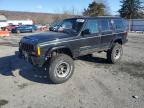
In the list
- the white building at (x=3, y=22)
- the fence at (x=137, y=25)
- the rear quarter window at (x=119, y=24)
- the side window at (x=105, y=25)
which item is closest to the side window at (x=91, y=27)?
the side window at (x=105, y=25)

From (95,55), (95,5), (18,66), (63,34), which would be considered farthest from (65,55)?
(95,5)

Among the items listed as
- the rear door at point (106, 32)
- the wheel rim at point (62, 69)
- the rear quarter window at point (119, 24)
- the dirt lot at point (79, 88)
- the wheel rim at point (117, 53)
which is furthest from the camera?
the wheel rim at point (117, 53)

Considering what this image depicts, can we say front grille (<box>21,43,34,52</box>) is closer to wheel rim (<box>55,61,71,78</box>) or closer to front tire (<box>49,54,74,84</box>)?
front tire (<box>49,54,74,84</box>)

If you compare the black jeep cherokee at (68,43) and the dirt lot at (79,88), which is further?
the black jeep cherokee at (68,43)

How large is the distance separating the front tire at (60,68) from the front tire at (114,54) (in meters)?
2.70

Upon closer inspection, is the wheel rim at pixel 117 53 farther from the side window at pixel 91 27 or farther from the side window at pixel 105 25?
the side window at pixel 91 27

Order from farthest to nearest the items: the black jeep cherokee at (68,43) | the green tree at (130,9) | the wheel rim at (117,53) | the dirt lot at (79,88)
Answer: the green tree at (130,9)
the wheel rim at (117,53)
the black jeep cherokee at (68,43)
the dirt lot at (79,88)

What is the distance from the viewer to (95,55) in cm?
1150

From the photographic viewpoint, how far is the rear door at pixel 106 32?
28.1ft

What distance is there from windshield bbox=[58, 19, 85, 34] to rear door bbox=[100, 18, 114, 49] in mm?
1073

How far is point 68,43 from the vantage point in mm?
7254

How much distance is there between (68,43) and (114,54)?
119 inches

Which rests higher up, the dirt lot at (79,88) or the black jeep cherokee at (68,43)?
the black jeep cherokee at (68,43)

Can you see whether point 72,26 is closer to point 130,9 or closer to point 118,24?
point 118,24
